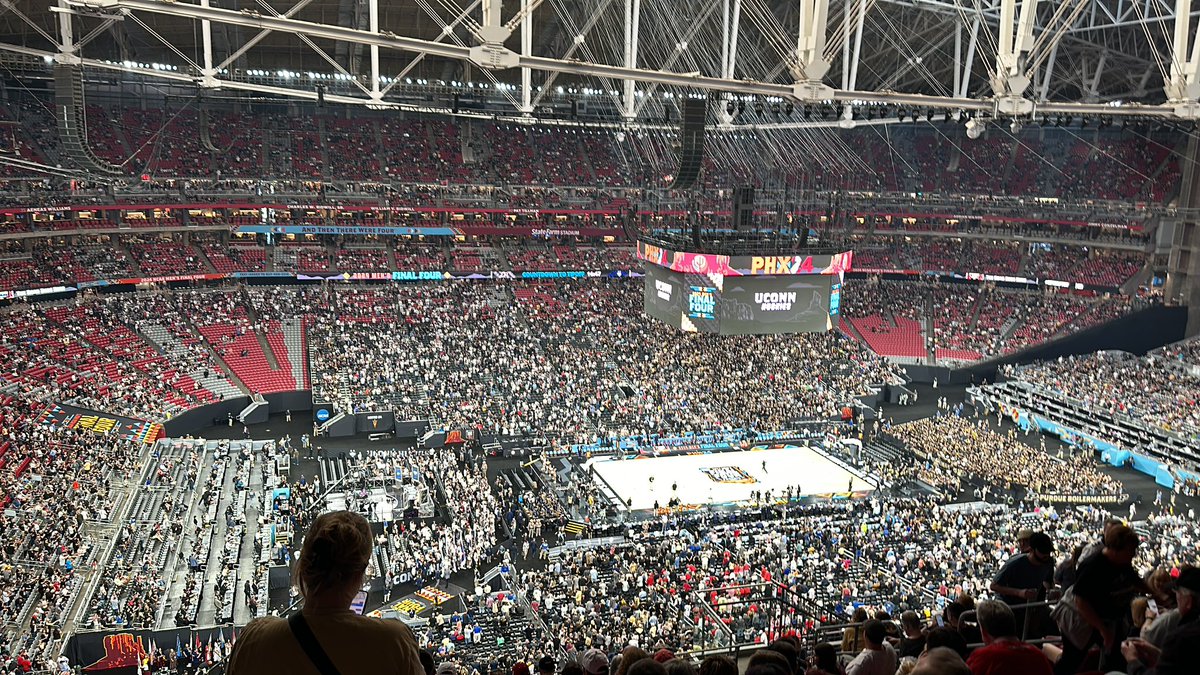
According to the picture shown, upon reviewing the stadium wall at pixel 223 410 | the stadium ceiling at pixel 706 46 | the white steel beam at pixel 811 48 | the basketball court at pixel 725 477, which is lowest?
the basketball court at pixel 725 477

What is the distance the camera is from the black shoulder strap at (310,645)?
2.51m

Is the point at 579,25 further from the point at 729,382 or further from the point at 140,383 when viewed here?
the point at 140,383

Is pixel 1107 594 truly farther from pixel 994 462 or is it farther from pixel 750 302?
pixel 750 302

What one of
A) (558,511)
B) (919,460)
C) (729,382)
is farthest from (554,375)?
(919,460)

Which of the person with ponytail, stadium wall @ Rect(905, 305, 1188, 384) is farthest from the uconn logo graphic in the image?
the person with ponytail

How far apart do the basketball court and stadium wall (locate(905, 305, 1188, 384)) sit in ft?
42.5

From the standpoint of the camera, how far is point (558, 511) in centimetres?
2694

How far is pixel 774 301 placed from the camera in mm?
32375

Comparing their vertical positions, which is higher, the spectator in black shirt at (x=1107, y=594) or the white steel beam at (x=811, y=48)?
the white steel beam at (x=811, y=48)

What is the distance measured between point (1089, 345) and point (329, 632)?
47709 mm

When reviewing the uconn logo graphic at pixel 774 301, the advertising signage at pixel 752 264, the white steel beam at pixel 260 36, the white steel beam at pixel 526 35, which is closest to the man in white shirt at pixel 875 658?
the white steel beam at pixel 260 36

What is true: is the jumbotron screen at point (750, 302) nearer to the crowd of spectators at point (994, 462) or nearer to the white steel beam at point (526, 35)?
the crowd of spectators at point (994, 462)

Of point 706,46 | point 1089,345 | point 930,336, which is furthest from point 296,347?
point 1089,345

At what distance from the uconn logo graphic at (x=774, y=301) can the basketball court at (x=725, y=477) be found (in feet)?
18.0
